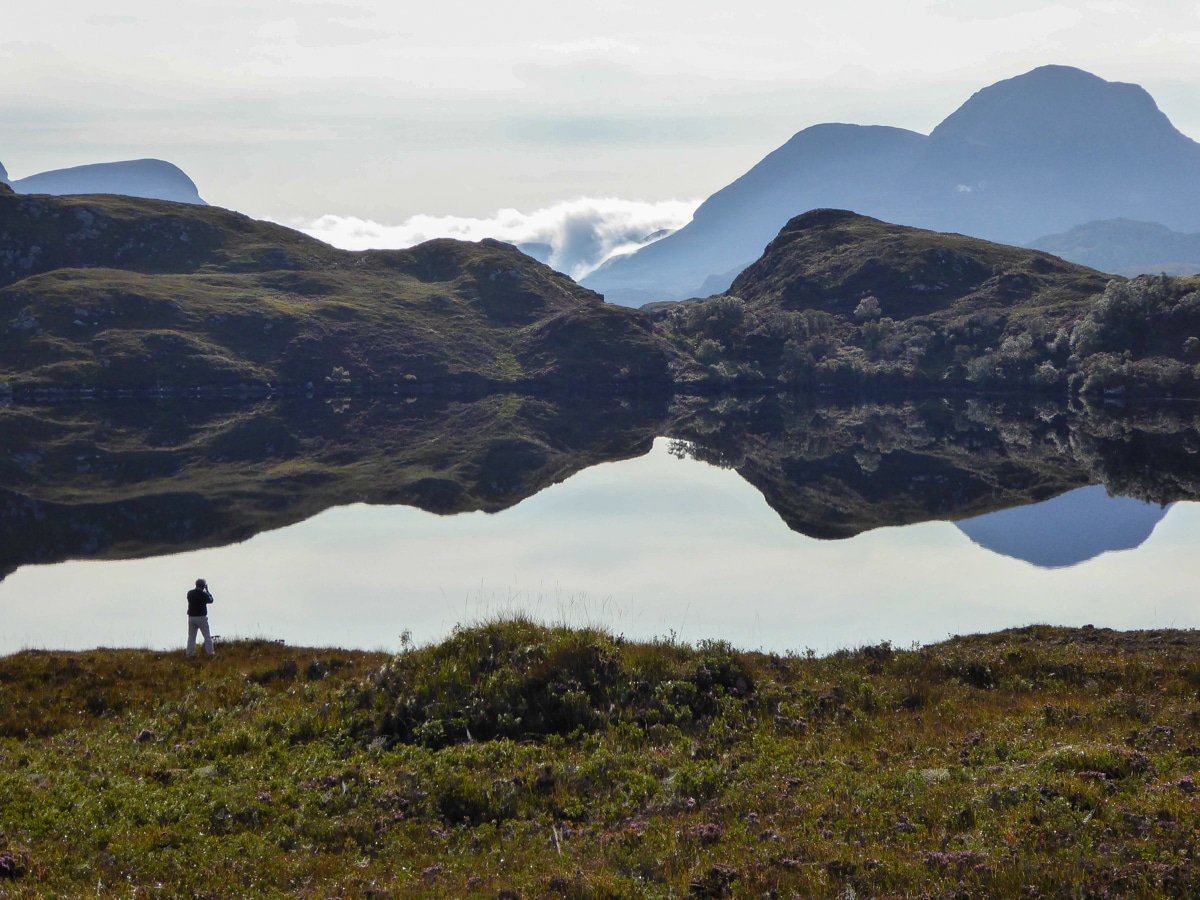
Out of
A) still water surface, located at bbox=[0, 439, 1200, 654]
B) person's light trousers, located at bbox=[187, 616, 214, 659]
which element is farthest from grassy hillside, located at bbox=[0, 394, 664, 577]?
person's light trousers, located at bbox=[187, 616, 214, 659]

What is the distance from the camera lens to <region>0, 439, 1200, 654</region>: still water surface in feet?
128

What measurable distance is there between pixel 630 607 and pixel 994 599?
19128 mm

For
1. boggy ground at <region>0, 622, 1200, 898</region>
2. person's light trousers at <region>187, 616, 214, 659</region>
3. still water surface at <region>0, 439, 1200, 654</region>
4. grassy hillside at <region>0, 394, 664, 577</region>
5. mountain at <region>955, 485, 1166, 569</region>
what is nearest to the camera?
boggy ground at <region>0, 622, 1200, 898</region>

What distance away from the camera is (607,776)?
57.7ft

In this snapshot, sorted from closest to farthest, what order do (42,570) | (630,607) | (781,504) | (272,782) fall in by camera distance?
(272,782) → (630,607) → (42,570) → (781,504)

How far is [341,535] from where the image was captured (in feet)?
198

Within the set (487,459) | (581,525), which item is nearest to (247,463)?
(487,459)

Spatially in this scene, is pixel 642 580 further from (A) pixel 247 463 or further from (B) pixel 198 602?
(A) pixel 247 463

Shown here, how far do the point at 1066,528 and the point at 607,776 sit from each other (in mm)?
58099

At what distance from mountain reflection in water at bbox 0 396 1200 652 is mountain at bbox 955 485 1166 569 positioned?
14.5 inches

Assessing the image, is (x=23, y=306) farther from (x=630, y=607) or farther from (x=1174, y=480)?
(x=1174, y=480)

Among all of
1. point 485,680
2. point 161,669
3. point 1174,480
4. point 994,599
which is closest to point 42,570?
point 161,669

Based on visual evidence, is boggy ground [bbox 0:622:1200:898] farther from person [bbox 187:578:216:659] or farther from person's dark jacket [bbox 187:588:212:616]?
person's dark jacket [bbox 187:588:212:616]

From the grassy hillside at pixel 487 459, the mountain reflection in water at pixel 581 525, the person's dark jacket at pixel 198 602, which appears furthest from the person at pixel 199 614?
the grassy hillside at pixel 487 459
